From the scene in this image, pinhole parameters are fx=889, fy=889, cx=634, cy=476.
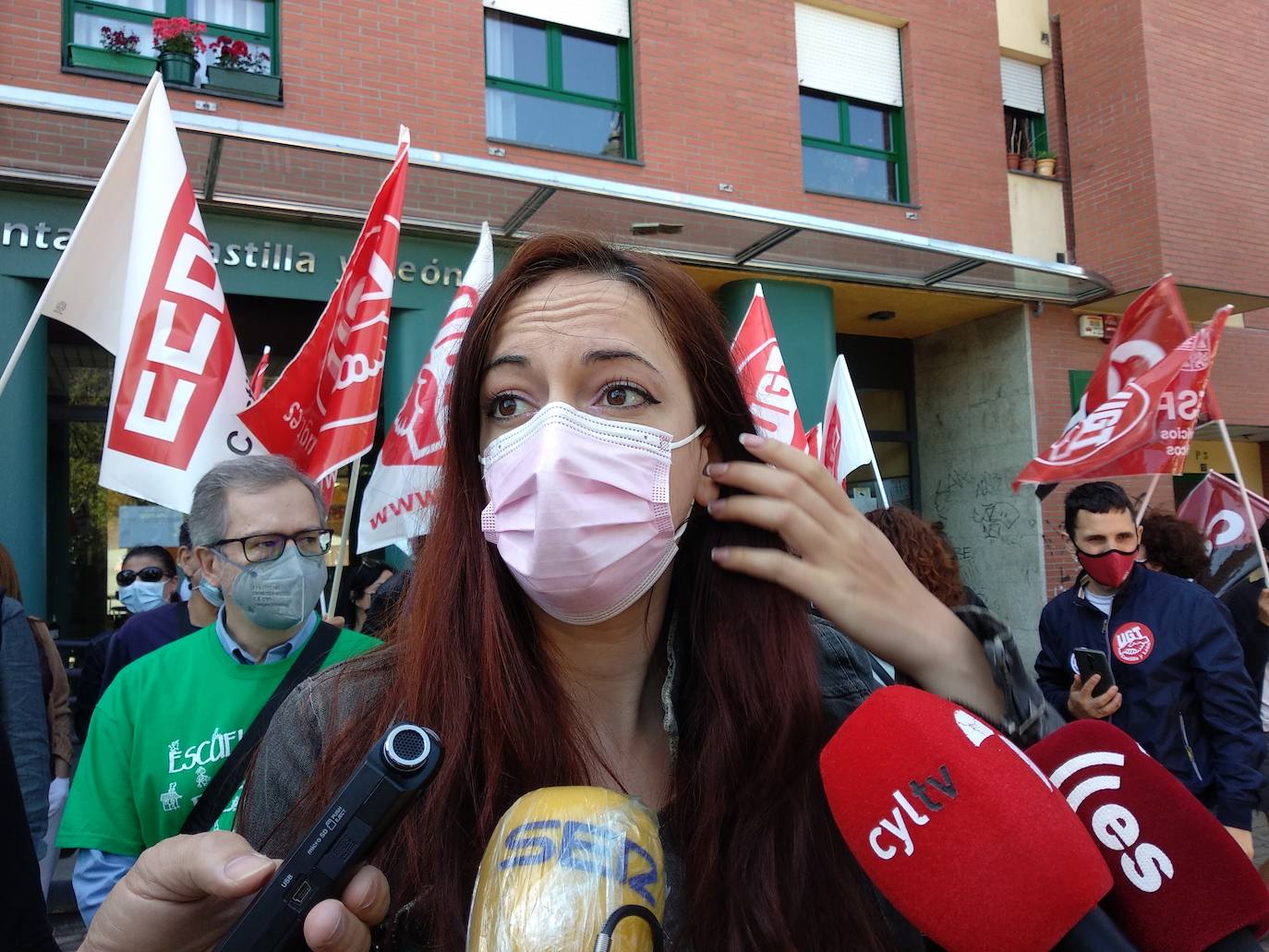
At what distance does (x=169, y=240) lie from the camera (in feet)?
11.6

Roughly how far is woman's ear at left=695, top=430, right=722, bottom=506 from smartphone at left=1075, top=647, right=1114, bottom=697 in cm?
245

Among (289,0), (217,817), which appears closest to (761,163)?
(289,0)

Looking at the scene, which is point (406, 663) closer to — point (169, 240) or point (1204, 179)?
point (169, 240)

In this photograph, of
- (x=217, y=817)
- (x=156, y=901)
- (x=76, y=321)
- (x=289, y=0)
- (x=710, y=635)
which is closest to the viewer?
(x=156, y=901)

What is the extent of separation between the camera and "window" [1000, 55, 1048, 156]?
1056 cm

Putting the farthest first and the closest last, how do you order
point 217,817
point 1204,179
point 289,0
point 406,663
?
1. point 1204,179
2. point 289,0
3. point 217,817
4. point 406,663

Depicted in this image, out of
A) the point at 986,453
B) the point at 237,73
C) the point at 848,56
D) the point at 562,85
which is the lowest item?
the point at 986,453

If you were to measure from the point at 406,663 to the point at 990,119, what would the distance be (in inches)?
416

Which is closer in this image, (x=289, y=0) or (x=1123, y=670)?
(x=1123, y=670)

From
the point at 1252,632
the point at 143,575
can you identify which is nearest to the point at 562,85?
the point at 143,575

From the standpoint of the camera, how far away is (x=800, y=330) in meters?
8.92

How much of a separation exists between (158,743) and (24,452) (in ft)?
16.7

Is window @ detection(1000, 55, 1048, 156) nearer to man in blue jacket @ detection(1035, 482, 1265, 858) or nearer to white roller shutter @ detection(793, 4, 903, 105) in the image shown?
white roller shutter @ detection(793, 4, 903, 105)

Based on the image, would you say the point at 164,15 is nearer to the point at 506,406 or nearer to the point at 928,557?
the point at 928,557
